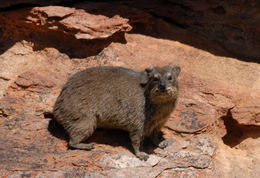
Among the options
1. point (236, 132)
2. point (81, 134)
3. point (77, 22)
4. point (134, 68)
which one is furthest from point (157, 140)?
point (77, 22)

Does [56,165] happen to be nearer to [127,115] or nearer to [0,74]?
[127,115]

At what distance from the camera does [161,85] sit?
19.3 feet

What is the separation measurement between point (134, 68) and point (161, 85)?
7.74 feet

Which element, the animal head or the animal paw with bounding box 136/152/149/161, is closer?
the animal head

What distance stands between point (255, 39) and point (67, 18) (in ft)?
16.1

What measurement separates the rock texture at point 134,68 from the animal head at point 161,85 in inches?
43.0

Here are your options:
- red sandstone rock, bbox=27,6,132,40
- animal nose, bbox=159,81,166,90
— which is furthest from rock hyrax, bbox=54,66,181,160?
red sandstone rock, bbox=27,6,132,40

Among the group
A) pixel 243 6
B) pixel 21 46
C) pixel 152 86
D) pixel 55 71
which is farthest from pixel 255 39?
pixel 21 46

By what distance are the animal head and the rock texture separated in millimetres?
1093

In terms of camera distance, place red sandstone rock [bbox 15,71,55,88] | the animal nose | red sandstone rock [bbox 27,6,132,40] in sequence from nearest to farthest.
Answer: the animal nose < red sandstone rock [bbox 15,71,55,88] < red sandstone rock [bbox 27,6,132,40]

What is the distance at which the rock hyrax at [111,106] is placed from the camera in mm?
6328

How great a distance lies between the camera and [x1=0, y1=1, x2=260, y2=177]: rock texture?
242 inches

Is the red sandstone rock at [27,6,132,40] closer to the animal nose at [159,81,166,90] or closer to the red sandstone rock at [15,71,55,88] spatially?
the red sandstone rock at [15,71,55,88]

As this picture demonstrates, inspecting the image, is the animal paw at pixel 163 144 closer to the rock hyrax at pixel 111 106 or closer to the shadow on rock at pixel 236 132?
the rock hyrax at pixel 111 106
